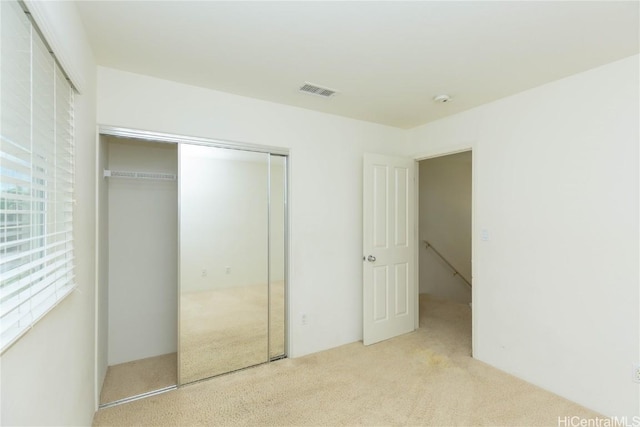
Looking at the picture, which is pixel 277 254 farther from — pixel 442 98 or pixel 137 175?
pixel 442 98

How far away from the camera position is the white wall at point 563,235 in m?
2.11

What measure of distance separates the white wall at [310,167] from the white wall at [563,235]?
47.5 inches

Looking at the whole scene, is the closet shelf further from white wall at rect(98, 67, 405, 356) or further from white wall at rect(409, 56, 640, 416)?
white wall at rect(409, 56, 640, 416)

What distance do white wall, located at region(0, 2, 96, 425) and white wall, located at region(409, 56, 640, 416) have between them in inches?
123

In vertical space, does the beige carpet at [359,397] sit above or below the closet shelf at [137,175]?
below

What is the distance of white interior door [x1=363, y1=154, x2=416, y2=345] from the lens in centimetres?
338

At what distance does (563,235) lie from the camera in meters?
2.41

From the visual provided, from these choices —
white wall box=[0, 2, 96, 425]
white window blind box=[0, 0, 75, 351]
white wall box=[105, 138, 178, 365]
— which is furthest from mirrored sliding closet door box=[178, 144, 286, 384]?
white window blind box=[0, 0, 75, 351]

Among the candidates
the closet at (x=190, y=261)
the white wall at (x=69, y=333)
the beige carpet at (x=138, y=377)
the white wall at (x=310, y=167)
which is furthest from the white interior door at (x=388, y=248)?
the white wall at (x=69, y=333)

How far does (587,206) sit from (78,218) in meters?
3.34

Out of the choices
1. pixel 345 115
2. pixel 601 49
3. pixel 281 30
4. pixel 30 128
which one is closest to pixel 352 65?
pixel 281 30

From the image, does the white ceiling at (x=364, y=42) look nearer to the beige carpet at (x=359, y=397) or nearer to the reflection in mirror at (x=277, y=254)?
the reflection in mirror at (x=277, y=254)

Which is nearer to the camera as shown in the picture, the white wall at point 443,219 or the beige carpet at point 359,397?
the beige carpet at point 359,397

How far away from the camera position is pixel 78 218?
173 centimetres
